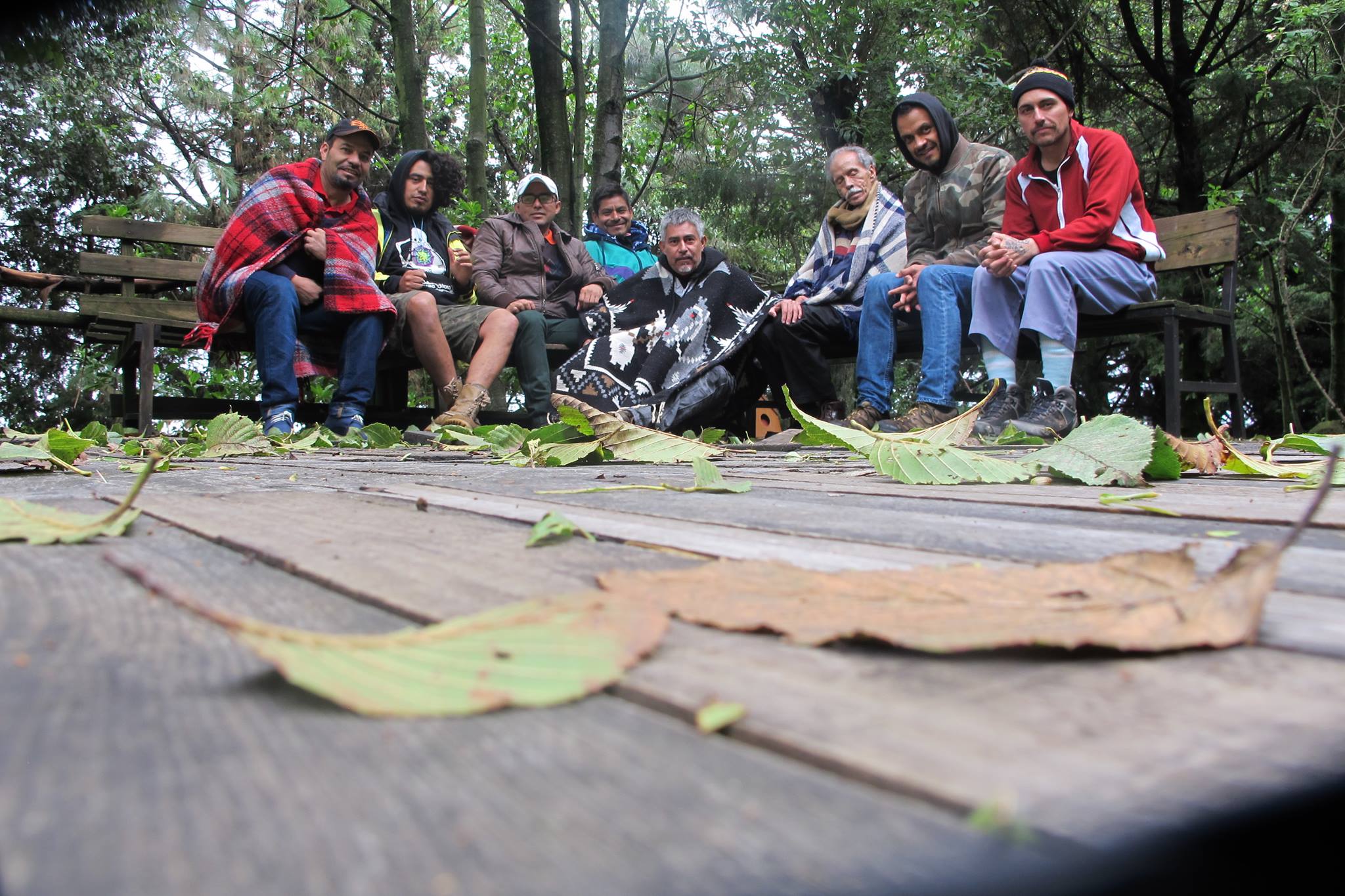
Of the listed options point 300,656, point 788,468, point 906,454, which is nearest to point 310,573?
point 300,656

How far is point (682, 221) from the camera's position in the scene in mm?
5559

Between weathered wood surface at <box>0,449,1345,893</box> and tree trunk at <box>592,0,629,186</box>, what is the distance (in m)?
7.33

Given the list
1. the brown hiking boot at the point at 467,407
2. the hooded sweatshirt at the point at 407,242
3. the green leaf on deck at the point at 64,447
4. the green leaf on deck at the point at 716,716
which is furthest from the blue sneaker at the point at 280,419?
the green leaf on deck at the point at 716,716

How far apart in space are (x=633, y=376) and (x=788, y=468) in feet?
10.4

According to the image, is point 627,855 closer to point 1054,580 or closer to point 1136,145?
point 1054,580

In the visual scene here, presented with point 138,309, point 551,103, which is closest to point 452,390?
point 138,309

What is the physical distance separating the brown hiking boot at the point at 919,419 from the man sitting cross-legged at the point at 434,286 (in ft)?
7.20

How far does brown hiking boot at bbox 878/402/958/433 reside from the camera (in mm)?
3932

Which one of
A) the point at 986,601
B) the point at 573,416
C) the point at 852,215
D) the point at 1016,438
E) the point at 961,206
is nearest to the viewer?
the point at 986,601

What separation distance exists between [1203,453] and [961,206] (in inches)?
128

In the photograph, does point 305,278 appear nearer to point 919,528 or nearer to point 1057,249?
point 1057,249

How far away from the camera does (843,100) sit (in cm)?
873

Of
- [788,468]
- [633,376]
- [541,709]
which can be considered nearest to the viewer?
[541,709]

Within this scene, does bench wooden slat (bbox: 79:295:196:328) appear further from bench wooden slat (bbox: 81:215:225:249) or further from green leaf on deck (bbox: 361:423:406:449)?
green leaf on deck (bbox: 361:423:406:449)
